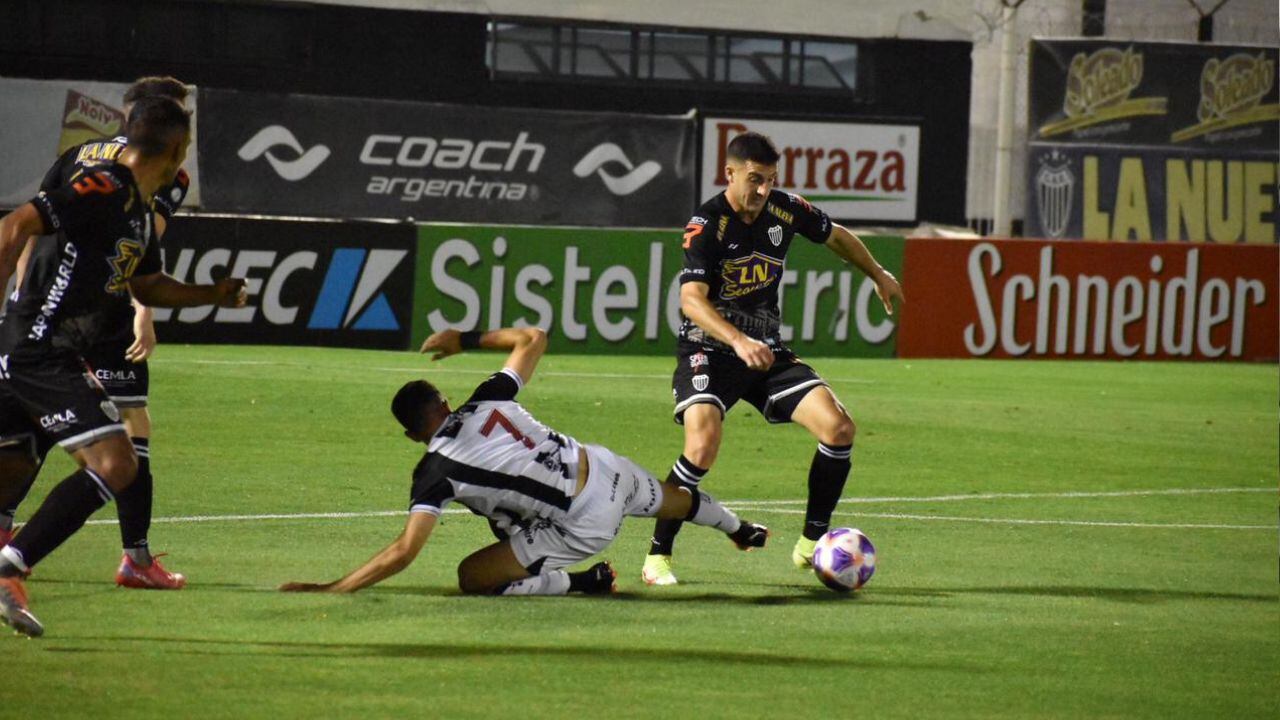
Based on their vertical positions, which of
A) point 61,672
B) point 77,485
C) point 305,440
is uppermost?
point 77,485

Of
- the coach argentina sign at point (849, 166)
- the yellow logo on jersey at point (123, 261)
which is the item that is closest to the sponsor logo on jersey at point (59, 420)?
the yellow logo on jersey at point (123, 261)

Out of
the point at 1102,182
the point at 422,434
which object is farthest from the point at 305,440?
the point at 1102,182

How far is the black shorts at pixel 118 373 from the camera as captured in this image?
26.2 feet

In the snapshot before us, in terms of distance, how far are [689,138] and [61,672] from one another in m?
20.6

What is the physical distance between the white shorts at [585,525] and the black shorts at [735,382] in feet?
2.91

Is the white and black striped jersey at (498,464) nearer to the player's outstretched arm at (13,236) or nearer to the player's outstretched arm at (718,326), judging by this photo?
the player's outstretched arm at (718,326)

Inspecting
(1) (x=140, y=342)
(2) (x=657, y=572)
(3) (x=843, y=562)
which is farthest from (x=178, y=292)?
(3) (x=843, y=562)

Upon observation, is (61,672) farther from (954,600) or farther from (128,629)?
(954,600)

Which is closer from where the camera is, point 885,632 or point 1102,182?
point 885,632

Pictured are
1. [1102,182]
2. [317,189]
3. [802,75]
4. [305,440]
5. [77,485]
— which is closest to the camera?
[77,485]

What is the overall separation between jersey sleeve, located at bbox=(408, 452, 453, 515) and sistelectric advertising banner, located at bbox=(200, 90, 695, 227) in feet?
56.5

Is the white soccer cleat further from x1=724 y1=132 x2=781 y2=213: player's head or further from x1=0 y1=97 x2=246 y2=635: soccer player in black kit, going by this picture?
x1=0 y1=97 x2=246 y2=635: soccer player in black kit

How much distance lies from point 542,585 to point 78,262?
7.65 ft

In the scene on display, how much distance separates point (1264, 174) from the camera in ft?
99.1
